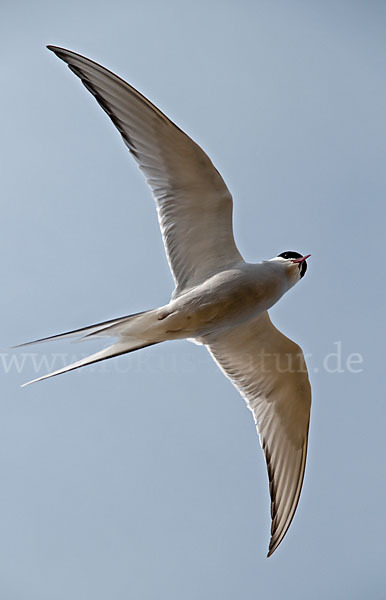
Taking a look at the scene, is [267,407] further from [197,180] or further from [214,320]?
[197,180]

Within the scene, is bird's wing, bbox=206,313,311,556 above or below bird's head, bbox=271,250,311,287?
below

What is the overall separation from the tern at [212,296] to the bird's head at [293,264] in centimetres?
1

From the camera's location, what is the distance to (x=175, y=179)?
5797mm

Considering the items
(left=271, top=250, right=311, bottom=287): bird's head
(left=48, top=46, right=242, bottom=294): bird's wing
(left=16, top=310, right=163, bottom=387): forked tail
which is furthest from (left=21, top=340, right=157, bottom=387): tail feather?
(left=271, top=250, right=311, bottom=287): bird's head

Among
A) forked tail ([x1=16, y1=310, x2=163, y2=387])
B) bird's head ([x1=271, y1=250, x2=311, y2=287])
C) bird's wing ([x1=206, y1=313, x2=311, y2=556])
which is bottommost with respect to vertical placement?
bird's wing ([x1=206, y1=313, x2=311, y2=556])

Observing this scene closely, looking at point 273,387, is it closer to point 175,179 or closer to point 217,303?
point 217,303

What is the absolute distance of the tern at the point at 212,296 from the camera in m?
5.47

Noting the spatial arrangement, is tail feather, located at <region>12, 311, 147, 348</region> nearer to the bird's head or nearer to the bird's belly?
the bird's belly

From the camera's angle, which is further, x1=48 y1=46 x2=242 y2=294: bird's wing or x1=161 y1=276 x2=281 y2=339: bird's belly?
x1=161 y1=276 x2=281 y2=339: bird's belly

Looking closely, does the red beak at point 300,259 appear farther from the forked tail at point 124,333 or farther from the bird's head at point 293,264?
the forked tail at point 124,333

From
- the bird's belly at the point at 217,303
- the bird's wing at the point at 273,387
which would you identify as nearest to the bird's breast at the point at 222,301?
the bird's belly at the point at 217,303

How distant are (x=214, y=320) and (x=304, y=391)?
4.17 feet

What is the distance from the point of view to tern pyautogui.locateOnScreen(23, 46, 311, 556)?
215 inches

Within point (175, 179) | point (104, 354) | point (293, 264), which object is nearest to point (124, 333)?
point (104, 354)
